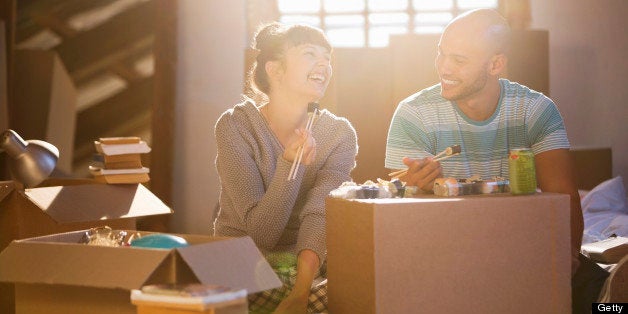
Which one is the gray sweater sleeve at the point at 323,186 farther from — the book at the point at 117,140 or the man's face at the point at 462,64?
the book at the point at 117,140

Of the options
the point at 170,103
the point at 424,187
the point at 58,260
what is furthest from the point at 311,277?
the point at 170,103

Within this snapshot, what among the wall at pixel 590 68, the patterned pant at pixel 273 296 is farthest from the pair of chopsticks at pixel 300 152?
the wall at pixel 590 68

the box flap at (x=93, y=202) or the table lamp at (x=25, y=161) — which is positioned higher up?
the table lamp at (x=25, y=161)

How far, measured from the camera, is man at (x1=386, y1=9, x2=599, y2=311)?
2619 mm

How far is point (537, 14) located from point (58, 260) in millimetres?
4636

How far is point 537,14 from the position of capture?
18.6 feet

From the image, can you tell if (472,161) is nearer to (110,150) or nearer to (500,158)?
(500,158)

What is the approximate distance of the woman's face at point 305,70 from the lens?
2855 millimetres

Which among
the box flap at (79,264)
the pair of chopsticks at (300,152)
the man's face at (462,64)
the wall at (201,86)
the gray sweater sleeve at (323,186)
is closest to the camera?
the box flap at (79,264)

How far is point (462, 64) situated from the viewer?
2.71 m

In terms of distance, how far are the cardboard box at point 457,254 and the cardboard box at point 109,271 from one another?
21 cm

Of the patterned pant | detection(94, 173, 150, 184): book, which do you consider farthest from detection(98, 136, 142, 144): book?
the patterned pant

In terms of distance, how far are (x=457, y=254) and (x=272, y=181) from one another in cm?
94

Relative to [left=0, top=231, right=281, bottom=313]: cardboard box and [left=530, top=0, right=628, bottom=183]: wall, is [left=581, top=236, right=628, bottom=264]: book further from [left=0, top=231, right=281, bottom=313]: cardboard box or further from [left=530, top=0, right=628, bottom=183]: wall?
[left=530, top=0, right=628, bottom=183]: wall
